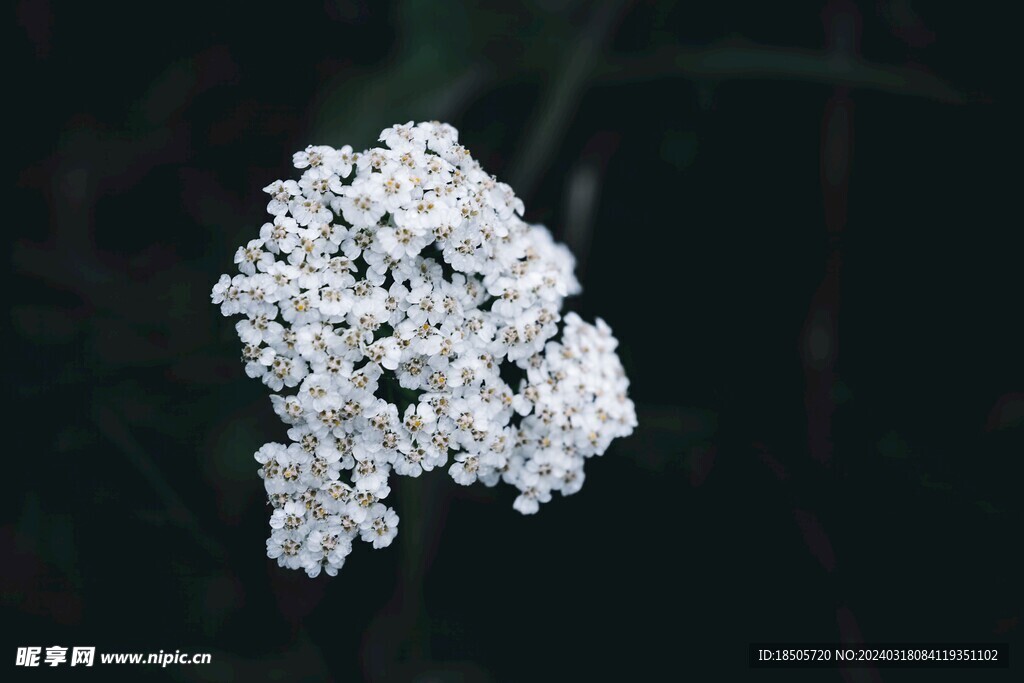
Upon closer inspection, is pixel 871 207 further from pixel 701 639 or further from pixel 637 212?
pixel 701 639

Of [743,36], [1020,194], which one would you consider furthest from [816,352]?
[743,36]

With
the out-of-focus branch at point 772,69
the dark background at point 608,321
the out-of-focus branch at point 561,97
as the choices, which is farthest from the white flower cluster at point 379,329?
the out-of-focus branch at point 772,69

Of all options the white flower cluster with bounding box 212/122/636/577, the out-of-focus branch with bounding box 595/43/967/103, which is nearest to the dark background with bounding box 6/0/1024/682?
the out-of-focus branch with bounding box 595/43/967/103

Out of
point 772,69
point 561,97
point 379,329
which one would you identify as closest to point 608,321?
point 561,97

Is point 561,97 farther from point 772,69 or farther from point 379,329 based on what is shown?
point 379,329

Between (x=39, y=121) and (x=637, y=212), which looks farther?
(x=637, y=212)

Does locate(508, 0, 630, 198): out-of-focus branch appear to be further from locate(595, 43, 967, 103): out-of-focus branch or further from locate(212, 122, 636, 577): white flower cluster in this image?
locate(212, 122, 636, 577): white flower cluster

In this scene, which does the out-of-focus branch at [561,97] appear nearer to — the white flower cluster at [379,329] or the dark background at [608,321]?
the dark background at [608,321]
